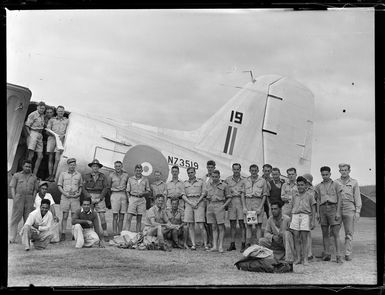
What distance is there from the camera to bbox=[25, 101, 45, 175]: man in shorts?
6742 millimetres

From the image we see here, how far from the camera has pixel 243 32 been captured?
6625 mm

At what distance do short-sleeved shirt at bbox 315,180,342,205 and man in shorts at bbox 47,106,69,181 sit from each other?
2986mm

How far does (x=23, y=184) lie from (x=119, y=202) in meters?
1.09

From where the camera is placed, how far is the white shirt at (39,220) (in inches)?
262

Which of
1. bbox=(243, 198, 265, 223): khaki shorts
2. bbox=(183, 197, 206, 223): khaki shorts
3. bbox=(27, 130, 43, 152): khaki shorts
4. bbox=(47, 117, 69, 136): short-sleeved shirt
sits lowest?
bbox=(183, 197, 206, 223): khaki shorts

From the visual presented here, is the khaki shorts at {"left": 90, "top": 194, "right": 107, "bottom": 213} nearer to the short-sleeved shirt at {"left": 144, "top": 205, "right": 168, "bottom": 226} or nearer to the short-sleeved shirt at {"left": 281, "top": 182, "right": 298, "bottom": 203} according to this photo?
the short-sleeved shirt at {"left": 144, "top": 205, "right": 168, "bottom": 226}

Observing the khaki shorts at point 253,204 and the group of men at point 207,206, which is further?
the khaki shorts at point 253,204

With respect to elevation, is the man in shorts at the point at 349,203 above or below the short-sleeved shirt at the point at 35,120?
below

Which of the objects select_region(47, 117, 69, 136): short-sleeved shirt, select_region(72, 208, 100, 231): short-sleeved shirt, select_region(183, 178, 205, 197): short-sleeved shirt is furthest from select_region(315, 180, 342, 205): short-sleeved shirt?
select_region(47, 117, 69, 136): short-sleeved shirt

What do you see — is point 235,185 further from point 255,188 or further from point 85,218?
point 85,218

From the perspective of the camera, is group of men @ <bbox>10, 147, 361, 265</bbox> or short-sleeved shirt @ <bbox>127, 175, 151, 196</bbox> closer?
group of men @ <bbox>10, 147, 361, 265</bbox>

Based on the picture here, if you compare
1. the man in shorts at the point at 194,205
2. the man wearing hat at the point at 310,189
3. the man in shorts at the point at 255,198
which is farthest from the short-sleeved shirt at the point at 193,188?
the man wearing hat at the point at 310,189

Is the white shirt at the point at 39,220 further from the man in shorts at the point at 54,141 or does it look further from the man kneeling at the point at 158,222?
the man kneeling at the point at 158,222

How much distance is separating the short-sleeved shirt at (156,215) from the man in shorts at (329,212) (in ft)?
5.77
